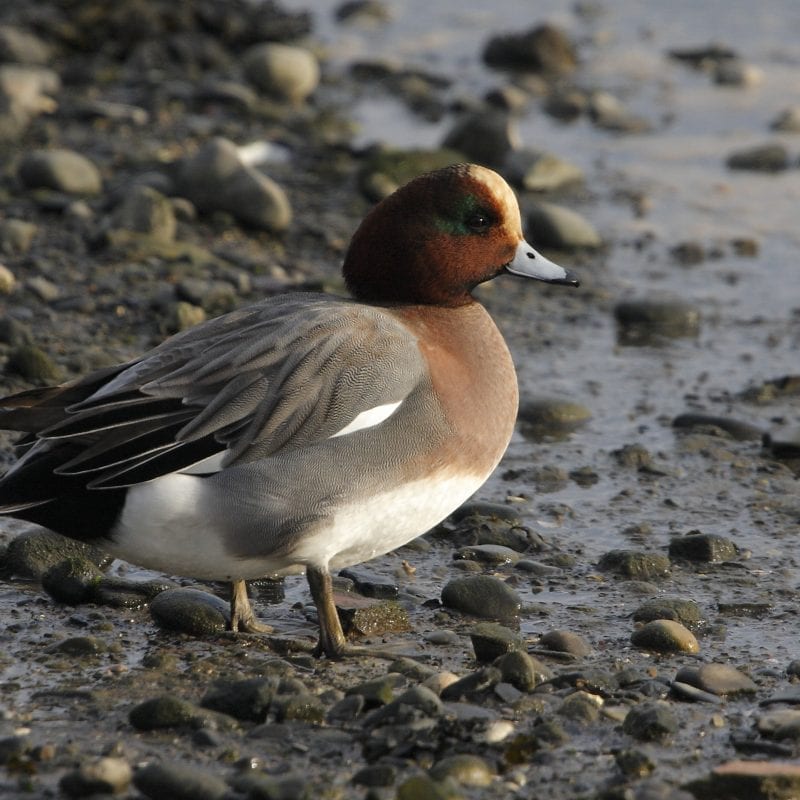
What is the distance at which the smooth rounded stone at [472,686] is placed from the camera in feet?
14.1

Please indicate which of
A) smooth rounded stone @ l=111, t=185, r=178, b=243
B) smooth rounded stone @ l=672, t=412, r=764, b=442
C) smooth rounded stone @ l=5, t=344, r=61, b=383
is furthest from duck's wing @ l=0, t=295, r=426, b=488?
smooth rounded stone @ l=111, t=185, r=178, b=243

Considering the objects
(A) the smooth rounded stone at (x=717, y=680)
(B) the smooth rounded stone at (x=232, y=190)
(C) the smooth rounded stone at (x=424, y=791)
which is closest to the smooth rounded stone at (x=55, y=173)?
(B) the smooth rounded stone at (x=232, y=190)

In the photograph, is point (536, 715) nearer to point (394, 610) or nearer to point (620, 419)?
point (394, 610)

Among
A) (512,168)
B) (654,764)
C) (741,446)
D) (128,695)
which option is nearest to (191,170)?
(512,168)

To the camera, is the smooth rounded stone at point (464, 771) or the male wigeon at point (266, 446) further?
the male wigeon at point (266, 446)

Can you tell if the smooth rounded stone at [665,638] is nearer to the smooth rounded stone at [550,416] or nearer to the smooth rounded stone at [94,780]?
the smooth rounded stone at [94,780]

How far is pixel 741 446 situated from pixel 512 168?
3.86m

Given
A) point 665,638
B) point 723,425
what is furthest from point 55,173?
point 665,638

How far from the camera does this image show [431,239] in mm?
5105

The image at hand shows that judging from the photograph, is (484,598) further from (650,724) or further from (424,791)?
(424,791)

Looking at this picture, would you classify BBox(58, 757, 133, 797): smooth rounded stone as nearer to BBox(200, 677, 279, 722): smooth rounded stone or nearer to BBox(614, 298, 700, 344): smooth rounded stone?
BBox(200, 677, 279, 722): smooth rounded stone

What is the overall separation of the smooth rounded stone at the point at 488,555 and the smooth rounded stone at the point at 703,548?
59 centimetres

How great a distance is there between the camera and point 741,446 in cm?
670

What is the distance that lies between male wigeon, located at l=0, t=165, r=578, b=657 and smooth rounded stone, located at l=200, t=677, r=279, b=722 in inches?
18.9
